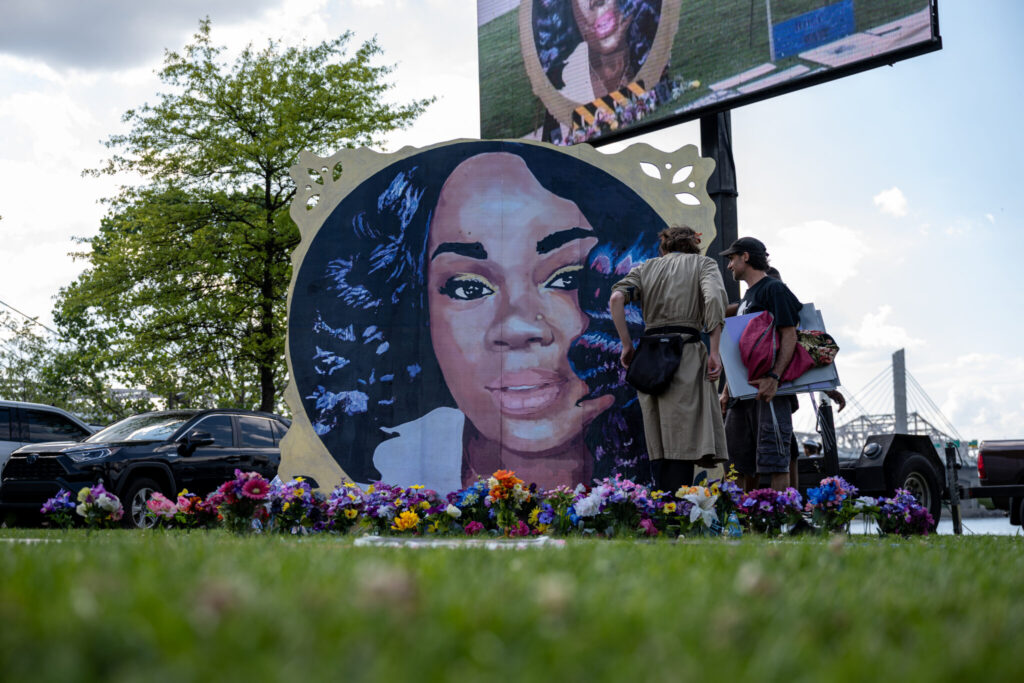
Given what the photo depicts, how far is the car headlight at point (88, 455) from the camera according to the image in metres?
11.9

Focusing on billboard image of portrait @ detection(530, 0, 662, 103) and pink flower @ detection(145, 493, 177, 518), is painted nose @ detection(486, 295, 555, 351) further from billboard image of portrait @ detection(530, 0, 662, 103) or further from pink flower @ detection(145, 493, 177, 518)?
billboard image of portrait @ detection(530, 0, 662, 103)

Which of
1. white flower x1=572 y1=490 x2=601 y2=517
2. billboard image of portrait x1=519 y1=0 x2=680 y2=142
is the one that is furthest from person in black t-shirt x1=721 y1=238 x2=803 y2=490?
billboard image of portrait x1=519 y1=0 x2=680 y2=142

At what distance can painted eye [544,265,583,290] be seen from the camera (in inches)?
364

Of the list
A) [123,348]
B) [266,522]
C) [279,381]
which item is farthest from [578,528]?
[279,381]

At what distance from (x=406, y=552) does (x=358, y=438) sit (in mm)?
5368

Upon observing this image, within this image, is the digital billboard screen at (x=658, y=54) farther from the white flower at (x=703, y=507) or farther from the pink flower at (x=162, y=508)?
the pink flower at (x=162, y=508)

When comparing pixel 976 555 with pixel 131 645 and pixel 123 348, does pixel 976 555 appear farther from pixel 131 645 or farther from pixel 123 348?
pixel 123 348

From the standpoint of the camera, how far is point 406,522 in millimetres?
7152

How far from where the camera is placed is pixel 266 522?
23.6 feet

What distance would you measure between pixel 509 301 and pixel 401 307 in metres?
1.02

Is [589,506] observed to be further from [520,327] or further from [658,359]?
[520,327]

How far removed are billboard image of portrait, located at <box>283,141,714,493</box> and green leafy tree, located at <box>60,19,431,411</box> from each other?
35.8 ft

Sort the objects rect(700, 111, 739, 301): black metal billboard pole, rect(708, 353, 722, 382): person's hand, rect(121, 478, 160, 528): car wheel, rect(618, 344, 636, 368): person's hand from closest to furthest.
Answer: rect(708, 353, 722, 382): person's hand < rect(618, 344, 636, 368): person's hand < rect(700, 111, 739, 301): black metal billboard pole < rect(121, 478, 160, 528): car wheel

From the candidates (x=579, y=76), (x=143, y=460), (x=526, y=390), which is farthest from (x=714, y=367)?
(x=579, y=76)
